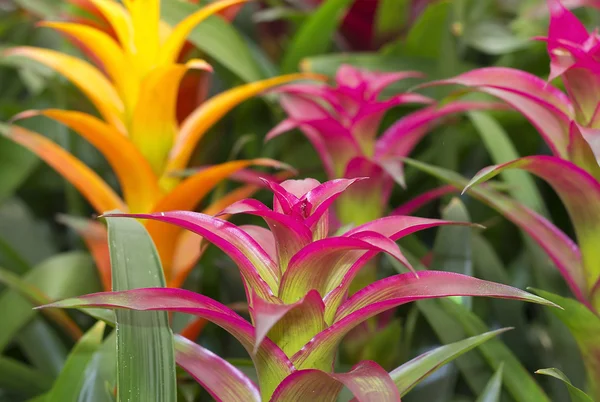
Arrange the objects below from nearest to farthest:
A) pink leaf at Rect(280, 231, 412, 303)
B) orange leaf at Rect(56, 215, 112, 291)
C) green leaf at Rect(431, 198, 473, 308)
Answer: pink leaf at Rect(280, 231, 412, 303) < green leaf at Rect(431, 198, 473, 308) < orange leaf at Rect(56, 215, 112, 291)

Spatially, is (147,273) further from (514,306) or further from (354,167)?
(514,306)

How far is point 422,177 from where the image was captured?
1008 millimetres

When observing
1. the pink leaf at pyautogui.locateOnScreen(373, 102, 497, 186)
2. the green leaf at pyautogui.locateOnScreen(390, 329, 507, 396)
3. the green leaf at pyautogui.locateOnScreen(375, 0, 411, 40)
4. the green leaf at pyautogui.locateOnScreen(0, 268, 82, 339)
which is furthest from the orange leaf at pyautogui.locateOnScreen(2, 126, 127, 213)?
the green leaf at pyautogui.locateOnScreen(375, 0, 411, 40)

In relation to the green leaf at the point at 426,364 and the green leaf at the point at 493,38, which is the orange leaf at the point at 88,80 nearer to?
the green leaf at the point at 426,364

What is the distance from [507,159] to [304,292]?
1.50 feet

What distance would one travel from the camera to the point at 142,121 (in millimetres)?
745

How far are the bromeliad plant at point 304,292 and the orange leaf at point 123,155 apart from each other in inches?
11.8

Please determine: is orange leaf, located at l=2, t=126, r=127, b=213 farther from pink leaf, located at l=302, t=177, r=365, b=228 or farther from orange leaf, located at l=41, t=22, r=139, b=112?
pink leaf, located at l=302, t=177, r=365, b=228

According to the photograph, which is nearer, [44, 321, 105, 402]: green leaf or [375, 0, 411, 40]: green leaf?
[44, 321, 105, 402]: green leaf

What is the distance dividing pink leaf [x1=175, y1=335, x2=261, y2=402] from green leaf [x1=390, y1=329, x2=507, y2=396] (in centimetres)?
11

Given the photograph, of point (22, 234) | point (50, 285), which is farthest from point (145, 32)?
point (22, 234)

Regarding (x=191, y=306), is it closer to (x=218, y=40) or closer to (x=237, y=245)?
(x=237, y=245)

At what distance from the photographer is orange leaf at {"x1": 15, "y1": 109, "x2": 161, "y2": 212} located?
2.33 feet

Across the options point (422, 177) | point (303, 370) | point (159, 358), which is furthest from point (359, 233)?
point (422, 177)
